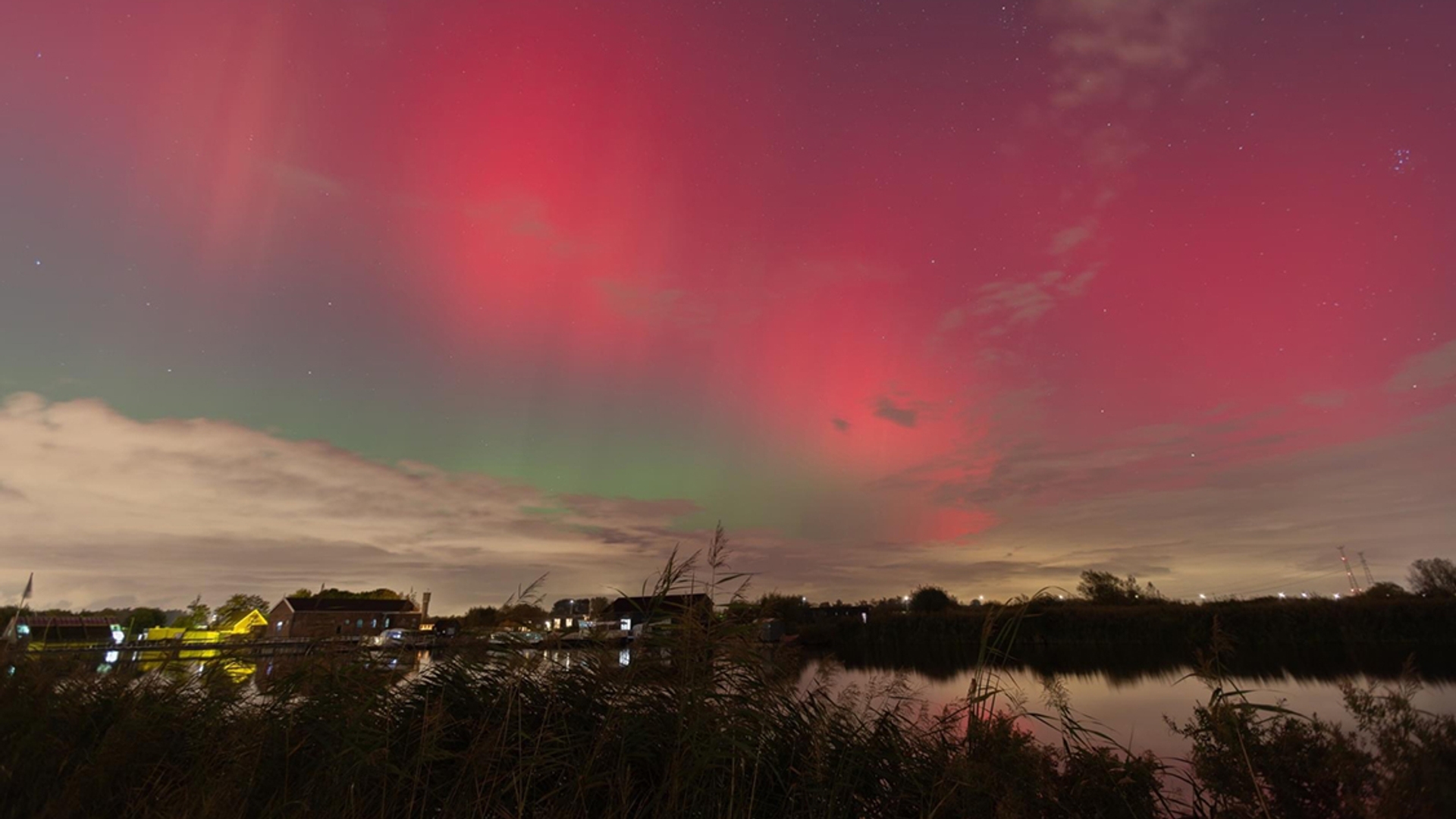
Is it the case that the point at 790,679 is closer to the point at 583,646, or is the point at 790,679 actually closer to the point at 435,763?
the point at 583,646

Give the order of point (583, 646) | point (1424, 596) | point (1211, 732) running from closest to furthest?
1. point (1211, 732)
2. point (583, 646)
3. point (1424, 596)

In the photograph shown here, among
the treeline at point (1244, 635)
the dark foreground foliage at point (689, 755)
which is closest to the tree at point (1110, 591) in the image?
the treeline at point (1244, 635)

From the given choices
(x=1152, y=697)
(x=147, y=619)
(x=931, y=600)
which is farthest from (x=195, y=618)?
(x=147, y=619)

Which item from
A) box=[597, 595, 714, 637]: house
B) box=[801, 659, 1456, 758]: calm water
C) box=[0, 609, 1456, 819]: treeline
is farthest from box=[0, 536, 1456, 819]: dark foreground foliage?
box=[801, 659, 1456, 758]: calm water

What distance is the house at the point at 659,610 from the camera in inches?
276

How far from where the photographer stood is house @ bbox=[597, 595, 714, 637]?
701 centimetres

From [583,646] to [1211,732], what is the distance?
6842mm

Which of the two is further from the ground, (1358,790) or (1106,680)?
(1358,790)

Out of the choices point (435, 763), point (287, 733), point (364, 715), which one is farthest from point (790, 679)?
point (287, 733)

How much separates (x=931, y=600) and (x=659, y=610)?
326 ft

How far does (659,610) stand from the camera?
7.42 m

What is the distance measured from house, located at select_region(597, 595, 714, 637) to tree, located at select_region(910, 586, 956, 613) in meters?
96.1

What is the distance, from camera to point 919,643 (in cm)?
8075

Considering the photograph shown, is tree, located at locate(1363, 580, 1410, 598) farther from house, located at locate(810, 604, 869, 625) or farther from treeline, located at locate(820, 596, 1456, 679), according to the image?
house, located at locate(810, 604, 869, 625)
